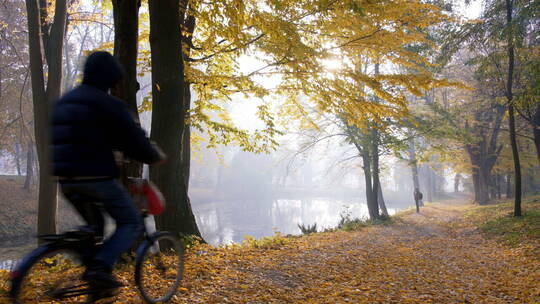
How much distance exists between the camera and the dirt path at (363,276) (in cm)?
437

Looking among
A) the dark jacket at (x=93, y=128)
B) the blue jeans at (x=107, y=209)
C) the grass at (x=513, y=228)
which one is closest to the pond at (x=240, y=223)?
the grass at (x=513, y=228)

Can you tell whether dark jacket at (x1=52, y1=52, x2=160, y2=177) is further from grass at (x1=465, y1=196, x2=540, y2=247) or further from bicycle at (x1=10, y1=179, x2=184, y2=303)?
grass at (x1=465, y1=196, x2=540, y2=247)

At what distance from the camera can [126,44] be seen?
4.98 m

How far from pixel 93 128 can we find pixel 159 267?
165 cm

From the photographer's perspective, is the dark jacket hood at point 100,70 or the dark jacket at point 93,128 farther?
the dark jacket hood at point 100,70

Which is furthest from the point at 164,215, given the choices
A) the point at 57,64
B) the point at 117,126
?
the point at 57,64

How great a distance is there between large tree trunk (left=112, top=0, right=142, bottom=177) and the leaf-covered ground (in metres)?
2.17

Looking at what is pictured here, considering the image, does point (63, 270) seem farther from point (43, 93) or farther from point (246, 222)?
point (246, 222)

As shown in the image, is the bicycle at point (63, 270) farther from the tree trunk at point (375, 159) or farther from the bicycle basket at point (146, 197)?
the tree trunk at point (375, 159)

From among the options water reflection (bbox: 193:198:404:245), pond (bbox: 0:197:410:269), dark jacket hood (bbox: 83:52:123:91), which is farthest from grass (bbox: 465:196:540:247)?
dark jacket hood (bbox: 83:52:123:91)

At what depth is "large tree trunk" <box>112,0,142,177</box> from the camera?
4.89m

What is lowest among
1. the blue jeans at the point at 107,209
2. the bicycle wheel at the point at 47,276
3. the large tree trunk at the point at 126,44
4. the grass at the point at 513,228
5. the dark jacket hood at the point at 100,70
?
the grass at the point at 513,228

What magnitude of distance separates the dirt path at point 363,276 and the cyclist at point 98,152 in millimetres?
1328

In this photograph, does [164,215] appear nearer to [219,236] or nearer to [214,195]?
[219,236]
